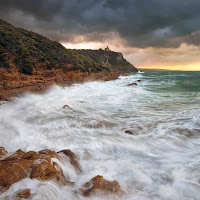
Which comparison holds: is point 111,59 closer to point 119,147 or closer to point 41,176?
point 119,147

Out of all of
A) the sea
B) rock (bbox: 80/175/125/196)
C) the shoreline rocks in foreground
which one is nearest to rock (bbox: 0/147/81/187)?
the shoreline rocks in foreground

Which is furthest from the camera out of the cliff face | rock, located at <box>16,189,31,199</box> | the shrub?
the cliff face

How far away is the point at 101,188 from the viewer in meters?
2.35

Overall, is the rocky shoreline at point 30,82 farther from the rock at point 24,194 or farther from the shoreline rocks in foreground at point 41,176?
the rock at point 24,194

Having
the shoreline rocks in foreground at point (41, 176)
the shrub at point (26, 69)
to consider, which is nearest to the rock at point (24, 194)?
the shoreline rocks in foreground at point (41, 176)

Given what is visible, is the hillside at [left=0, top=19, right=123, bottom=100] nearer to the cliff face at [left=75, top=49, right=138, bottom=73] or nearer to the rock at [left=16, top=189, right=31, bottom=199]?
the rock at [left=16, top=189, right=31, bottom=199]

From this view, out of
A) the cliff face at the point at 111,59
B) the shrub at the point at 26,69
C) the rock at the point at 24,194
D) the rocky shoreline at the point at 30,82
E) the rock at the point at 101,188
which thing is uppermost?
the cliff face at the point at 111,59

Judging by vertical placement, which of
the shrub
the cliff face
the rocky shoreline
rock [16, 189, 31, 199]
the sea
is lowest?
the sea

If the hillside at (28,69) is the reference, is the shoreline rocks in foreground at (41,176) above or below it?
below

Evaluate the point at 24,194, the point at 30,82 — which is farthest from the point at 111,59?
the point at 24,194

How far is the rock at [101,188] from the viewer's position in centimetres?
231

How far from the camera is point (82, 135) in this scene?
5.05 meters

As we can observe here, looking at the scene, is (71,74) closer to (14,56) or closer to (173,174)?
(14,56)

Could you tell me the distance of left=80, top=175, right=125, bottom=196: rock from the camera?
2314 mm
